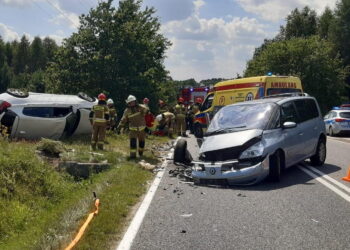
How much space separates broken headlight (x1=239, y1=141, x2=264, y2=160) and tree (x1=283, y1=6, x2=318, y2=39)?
61.2 metres

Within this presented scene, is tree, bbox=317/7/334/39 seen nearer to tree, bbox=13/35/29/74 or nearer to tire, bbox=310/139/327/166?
tire, bbox=310/139/327/166

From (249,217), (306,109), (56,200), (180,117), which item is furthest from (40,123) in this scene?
(249,217)

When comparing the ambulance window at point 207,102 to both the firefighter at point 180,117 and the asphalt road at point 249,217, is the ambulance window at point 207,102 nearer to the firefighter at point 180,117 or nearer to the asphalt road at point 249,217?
the firefighter at point 180,117

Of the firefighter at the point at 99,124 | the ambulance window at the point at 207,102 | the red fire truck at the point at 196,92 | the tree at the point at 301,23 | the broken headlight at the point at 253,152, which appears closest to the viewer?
the broken headlight at the point at 253,152

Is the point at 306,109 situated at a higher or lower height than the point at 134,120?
higher

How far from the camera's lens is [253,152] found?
8.48 meters

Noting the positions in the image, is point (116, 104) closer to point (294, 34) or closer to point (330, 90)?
point (330, 90)

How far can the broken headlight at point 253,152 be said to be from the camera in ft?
27.7

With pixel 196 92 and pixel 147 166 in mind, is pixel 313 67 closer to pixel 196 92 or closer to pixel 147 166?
pixel 196 92

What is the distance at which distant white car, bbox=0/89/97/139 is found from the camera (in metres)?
15.0

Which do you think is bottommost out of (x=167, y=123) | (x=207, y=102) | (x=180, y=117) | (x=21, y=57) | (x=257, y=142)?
(x=167, y=123)

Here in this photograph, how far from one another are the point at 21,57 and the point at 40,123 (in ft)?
407

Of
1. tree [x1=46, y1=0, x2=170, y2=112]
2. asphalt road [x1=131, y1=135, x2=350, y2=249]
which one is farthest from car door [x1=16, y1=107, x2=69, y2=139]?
tree [x1=46, y1=0, x2=170, y2=112]

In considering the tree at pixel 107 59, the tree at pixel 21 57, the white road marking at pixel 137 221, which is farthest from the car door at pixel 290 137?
the tree at pixel 21 57
